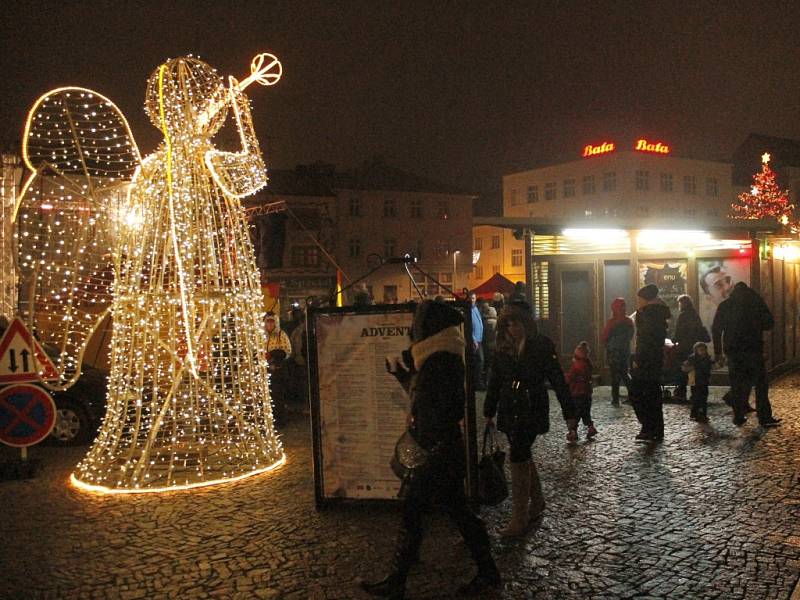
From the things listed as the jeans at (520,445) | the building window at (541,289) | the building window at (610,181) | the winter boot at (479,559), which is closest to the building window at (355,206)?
the building window at (610,181)

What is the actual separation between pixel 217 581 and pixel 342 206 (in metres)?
45.6

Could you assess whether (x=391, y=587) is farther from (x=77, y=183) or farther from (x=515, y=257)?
(x=515, y=257)

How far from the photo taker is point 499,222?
46.9ft

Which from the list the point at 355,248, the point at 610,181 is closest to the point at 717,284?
the point at 355,248

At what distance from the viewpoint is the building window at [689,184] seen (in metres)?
60.2

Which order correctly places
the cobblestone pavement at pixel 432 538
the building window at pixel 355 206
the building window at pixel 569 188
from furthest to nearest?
the building window at pixel 569 188
the building window at pixel 355 206
the cobblestone pavement at pixel 432 538

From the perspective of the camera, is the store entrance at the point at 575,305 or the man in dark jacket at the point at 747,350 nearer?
the man in dark jacket at the point at 747,350

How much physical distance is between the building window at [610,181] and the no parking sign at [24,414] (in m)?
54.4

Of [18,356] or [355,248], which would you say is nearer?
[18,356]

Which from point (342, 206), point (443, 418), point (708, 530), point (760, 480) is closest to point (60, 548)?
point (443, 418)

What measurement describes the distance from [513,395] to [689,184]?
196 feet

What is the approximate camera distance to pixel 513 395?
5965mm

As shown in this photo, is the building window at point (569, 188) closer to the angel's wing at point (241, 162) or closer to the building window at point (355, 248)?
the building window at point (355, 248)

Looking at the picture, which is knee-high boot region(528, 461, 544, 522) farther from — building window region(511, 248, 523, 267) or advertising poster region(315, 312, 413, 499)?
building window region(511, 248, 523, 267)
